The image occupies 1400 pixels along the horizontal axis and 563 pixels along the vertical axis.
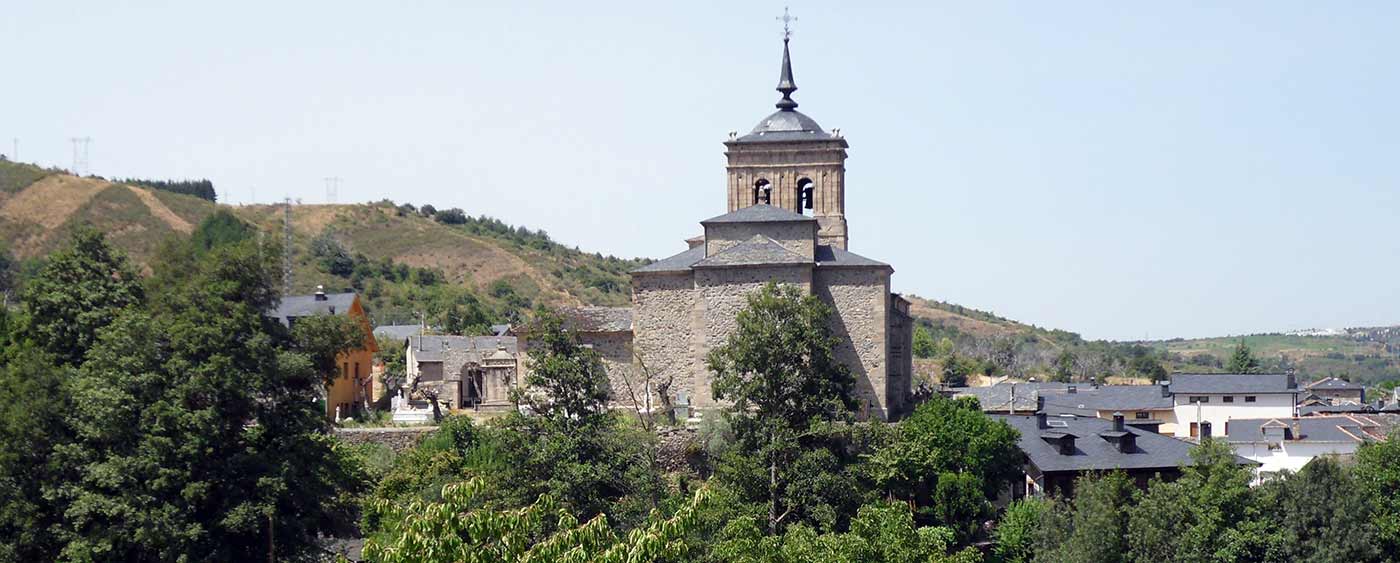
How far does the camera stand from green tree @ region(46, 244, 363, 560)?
3216 cm

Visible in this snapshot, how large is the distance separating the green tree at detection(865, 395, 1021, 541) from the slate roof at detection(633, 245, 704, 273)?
8231mm

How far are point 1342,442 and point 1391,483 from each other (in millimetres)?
11658

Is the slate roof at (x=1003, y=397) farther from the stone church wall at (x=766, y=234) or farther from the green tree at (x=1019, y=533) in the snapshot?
the green tree at (x=1019, y=533)

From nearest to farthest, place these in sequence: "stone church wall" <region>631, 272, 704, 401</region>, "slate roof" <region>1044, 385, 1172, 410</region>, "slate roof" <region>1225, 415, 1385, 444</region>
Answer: "stone church wall" <region>631, 272, 704, 401</region>
"slate roof" <region>1225, 415, 1385, 444</region>
"slate roof" <region>1044, 385, 1172, 410</region>

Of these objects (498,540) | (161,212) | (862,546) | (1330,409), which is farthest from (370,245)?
(498,540)

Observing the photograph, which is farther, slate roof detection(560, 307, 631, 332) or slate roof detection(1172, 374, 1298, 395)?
slate roof detection(1172, 374, 1298, 395)

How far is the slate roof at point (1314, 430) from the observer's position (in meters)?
57.2

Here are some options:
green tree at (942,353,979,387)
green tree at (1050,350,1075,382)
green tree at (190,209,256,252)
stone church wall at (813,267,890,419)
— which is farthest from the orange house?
green tree at (1050,350,1075,382)

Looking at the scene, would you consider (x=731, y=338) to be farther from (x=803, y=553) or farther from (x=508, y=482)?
(x=803, y=553)

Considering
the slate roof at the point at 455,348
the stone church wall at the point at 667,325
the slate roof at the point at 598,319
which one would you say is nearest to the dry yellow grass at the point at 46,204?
the slate roof at the point at 455,348

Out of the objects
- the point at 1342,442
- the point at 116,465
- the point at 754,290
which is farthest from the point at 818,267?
the point at 1342,442

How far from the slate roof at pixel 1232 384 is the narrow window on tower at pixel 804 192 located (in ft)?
77.4

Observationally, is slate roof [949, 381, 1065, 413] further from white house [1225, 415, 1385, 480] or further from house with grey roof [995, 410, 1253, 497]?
house with grey roof [995, 410, 1253, 497]

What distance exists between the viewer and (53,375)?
33438 millimetres
